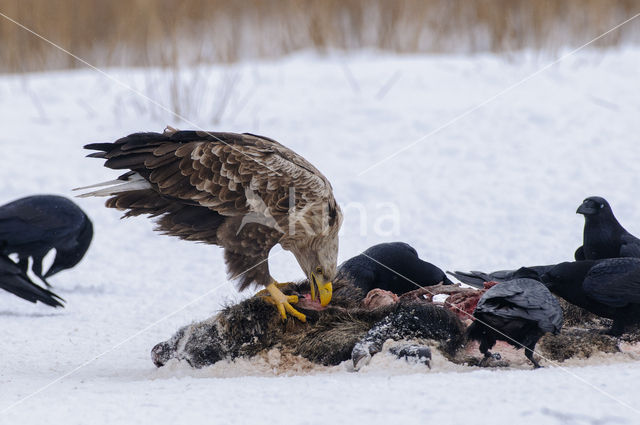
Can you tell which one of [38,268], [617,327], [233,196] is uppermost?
[233,196]

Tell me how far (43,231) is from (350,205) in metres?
2.90

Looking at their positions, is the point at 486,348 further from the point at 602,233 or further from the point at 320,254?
the point at 602,233

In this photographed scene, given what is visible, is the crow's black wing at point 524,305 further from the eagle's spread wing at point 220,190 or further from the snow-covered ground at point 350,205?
the eagle's spread wing at point 220,190

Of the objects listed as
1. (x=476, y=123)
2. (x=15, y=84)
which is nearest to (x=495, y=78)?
(x=476, y=123)

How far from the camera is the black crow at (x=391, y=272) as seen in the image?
4711 millimetres

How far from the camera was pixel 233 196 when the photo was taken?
453 cm

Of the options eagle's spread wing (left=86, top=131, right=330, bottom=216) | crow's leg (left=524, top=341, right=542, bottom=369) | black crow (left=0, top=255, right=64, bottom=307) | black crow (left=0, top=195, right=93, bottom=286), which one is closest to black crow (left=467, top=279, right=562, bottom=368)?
crow's leg (left=524, top=341, right=542, bottom=369)

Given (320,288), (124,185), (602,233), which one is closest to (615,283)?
(602,233)

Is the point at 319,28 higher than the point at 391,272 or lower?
higher

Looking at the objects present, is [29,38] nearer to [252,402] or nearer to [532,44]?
[532,44]

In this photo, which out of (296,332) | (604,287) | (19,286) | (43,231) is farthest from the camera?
(43,231)

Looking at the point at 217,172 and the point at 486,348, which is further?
the point at 217,172

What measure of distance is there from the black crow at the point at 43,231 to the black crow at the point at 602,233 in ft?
11.4

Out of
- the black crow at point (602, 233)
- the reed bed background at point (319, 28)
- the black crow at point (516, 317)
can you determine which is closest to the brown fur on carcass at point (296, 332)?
the black crow at point (516, 317)
